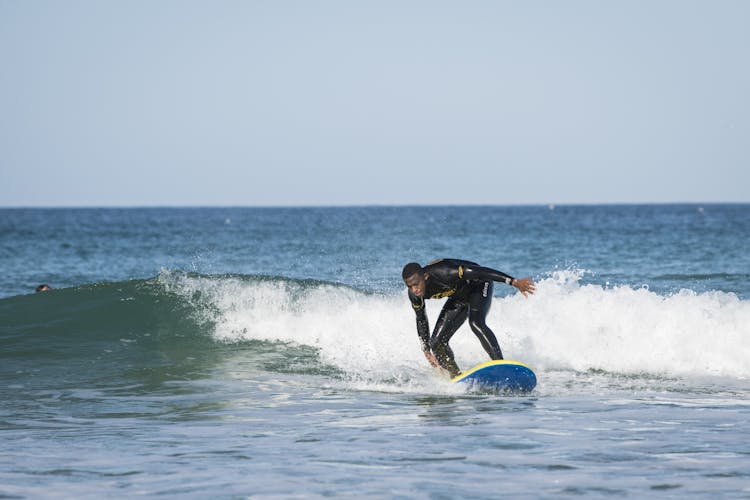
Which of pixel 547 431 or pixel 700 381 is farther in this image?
pixel 700 381

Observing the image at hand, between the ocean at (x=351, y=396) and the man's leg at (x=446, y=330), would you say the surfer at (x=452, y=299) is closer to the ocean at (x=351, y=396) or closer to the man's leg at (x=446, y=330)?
the man's leg at (x=446, y=330)

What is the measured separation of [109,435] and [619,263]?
24.1 m

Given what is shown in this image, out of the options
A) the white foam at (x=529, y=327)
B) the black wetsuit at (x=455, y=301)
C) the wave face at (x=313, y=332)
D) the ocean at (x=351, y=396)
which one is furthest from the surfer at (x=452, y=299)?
the white foam at (x=529, y=327)

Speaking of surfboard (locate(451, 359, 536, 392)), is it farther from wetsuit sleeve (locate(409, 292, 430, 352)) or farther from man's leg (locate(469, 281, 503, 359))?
wetsuit sleeve (locate(409, 292, 430, 352))

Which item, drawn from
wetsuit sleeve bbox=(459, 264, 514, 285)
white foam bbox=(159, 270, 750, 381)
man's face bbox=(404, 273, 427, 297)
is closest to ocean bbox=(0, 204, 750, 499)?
white foam bbox=(159, 270, 750, 381)

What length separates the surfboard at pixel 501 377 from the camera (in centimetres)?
971

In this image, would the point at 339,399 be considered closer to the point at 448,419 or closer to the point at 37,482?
the point at 448,419

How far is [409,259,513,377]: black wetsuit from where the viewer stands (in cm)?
979

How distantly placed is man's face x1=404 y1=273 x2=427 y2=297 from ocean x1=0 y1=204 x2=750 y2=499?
1.16 m

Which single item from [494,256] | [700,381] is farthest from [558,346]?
[494,256]

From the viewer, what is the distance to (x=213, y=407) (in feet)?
30.6

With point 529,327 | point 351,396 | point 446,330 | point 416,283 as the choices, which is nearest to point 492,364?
point 446,330

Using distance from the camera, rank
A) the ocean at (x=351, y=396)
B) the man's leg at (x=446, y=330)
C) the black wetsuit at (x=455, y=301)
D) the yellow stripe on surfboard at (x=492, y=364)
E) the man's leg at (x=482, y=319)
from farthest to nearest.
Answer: the man's leg at (x=446, y=330)
the man's leg at (x=482, y=319)
the black wetsuit at (x=455, y=301)
the yellow stripe on surfboard at (x=492, y=364)
the ocean at (x=351, y=396)

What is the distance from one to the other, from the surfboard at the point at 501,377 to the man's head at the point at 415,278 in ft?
3.60
